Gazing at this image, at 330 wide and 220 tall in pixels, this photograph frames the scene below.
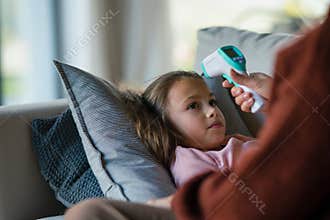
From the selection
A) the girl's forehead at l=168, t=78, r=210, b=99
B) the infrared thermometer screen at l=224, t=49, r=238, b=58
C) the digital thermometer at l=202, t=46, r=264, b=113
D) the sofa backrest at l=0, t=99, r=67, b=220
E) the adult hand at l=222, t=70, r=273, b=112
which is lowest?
the sofa backrest at l=0, t=99, r=67, b=220

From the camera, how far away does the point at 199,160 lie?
4.60 ft

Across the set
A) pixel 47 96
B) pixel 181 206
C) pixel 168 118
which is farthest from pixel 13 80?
pixel 181 206

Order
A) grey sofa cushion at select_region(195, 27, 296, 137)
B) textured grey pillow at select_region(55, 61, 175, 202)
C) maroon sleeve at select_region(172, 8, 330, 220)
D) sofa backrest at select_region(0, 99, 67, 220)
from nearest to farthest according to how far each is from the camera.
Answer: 1. maroon sleeve at select_region(172, 8, 330, 220)
2. textured grey pillow at select_region(55, 61, 175, 202)
3. sofa backrest at select_region(0, 99, 67, 220)
4. grey sofa cushion at select_region(195, 27, 296, 137)

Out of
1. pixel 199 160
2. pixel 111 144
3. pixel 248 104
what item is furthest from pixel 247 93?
pixel 111 144

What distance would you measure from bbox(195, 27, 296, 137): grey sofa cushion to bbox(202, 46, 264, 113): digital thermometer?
0.87 ft

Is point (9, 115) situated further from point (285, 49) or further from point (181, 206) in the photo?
point (285, 49)

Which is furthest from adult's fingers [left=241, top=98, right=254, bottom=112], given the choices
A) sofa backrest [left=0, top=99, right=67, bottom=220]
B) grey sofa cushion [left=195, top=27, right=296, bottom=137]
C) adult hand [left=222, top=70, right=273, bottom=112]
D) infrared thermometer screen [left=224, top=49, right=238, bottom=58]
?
sofa backrest [left=0, top=99, right=67, bottom=220]

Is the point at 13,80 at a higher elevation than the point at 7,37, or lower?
lower

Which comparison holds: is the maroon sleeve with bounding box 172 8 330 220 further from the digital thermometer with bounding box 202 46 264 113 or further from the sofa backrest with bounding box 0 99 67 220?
the sofa backrest with bounding box 0 99 67 220

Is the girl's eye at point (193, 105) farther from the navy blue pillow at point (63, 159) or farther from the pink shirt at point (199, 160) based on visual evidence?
the navy blue pillow at point (63, 159)

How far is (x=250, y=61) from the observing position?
5.58 feet

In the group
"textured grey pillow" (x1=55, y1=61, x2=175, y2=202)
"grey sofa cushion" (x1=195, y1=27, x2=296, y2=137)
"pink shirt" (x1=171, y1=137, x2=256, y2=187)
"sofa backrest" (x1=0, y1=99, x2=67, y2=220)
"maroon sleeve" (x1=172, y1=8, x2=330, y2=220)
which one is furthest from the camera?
"grey sofa cushion" (x1=195, y1=27, x2=296, y2=137)

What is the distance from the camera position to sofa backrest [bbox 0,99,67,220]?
147 centimetres

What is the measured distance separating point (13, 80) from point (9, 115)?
1.44 meters
